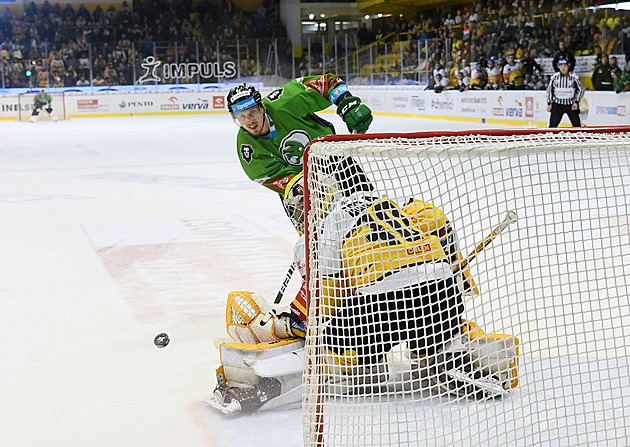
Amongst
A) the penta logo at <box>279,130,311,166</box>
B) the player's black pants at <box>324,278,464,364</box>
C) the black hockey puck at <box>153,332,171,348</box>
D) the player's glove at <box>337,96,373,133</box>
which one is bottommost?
the black hockey puck at <box>153,332,171,348</box>

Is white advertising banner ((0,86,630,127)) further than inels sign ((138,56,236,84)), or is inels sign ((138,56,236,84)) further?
inels sign ((138,56,236,84))

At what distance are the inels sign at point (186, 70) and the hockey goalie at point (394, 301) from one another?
64.8ft

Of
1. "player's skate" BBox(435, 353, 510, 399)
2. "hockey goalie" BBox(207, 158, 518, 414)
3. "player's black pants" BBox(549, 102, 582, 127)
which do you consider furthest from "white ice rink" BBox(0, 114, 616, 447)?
"player's black pants" BBox(549, 102, 582, 127)

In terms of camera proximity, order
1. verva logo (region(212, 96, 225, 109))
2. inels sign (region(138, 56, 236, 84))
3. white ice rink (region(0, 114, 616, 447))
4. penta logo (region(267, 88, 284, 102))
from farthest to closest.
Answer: inels sign (region(138, 56, 236, 84)) < verva logo (region(212, 96, 225, 109)) < penta logo (region(267, 88, 284, 102)) < white ice rink (region(0, 114, 616, 447))

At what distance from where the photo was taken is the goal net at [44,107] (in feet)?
62.4

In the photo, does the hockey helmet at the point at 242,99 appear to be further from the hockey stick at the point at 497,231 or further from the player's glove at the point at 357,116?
the hockey stick at the point at 497,231

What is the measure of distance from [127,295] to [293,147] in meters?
1.19

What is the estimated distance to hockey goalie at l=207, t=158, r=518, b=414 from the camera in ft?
6.85

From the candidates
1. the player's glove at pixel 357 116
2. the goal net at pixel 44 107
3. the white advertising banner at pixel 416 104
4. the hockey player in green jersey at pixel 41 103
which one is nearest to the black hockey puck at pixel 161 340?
the player's glove at pixel 357 116

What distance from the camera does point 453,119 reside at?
1535cm

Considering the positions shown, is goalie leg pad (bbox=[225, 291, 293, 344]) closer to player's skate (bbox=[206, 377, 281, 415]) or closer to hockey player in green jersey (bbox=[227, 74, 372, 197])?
player's skate (bbox=[206, 377, 281, 415])

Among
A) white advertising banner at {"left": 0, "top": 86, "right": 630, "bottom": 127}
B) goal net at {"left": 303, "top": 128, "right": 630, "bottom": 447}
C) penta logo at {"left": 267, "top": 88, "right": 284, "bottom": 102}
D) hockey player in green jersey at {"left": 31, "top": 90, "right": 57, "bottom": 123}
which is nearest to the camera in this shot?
goal net at {"left": 303, "top": 128, "right": 630, "bottom": 447}

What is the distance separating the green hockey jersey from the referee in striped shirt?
290 inches

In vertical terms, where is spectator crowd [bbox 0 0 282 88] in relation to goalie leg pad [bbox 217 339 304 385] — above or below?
above
